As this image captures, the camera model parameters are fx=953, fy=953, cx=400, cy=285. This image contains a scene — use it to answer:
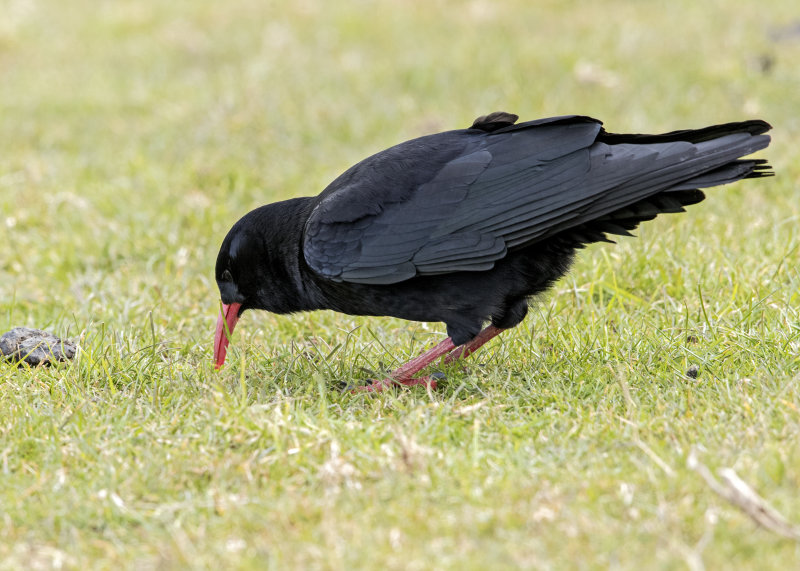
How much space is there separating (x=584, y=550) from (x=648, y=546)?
18cm

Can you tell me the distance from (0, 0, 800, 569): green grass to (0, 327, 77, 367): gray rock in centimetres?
12

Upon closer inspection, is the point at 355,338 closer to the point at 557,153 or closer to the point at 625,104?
the point at 557,153

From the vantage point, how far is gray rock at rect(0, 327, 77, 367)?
4.46 m

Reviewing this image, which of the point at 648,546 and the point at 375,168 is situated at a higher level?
the point at 375,168

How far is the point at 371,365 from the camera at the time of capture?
4.40 metres

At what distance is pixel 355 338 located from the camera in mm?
4754

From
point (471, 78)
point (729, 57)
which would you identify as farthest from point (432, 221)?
point (729, 57)

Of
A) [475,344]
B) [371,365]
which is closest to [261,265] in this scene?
[371,365]

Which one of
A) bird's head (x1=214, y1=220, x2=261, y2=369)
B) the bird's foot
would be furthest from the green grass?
bird's head (x1=214, y1=220, x2=261, y2=369)

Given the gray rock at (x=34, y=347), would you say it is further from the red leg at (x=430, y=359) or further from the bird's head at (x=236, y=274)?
the red leg at (x=430, y=359)

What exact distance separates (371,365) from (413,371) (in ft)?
0.70

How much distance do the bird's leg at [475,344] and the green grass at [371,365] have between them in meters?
0.10

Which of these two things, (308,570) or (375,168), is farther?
(375,168)

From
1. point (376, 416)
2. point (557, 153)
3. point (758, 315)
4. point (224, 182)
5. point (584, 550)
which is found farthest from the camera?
point (224, 182)
